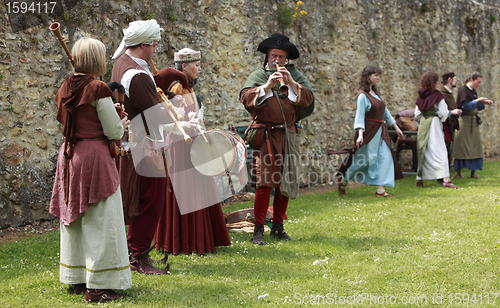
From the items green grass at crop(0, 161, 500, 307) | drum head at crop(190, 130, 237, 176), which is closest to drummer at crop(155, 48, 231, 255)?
green grass at crop(0, 161, 500, 307)

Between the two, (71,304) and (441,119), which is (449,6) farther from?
(71,304)

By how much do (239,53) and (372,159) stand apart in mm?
2893

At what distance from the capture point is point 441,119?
840 cm

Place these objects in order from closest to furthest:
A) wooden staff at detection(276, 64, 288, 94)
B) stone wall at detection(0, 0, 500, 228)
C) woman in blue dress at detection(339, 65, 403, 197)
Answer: wooden staff at detection(276, 64, 288, 94) < stone wall at detection(0, 0, 500, 228) < woman in blue dress at detection(339, 65, 403, 197)

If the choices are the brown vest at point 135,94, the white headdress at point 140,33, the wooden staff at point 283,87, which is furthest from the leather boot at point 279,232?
the white headdress at point 140,33

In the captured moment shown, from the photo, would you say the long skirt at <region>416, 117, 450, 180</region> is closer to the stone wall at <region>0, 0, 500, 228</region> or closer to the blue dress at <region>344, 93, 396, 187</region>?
the blue dress at <region>344, 93, 396, 187</region>

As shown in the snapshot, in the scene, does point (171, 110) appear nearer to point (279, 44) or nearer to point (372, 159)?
point (279, 44)

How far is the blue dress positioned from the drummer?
380 centimetres

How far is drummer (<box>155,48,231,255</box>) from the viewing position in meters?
4.19

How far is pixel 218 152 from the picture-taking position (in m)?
3.88

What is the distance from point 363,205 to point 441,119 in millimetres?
2891

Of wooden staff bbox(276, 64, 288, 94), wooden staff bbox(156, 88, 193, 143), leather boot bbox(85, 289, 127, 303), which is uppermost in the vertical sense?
wooden staff bbox(276, 64, 288, 94)

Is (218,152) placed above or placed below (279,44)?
below

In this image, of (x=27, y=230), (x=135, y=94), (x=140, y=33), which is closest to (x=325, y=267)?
(x=135, y=94)
